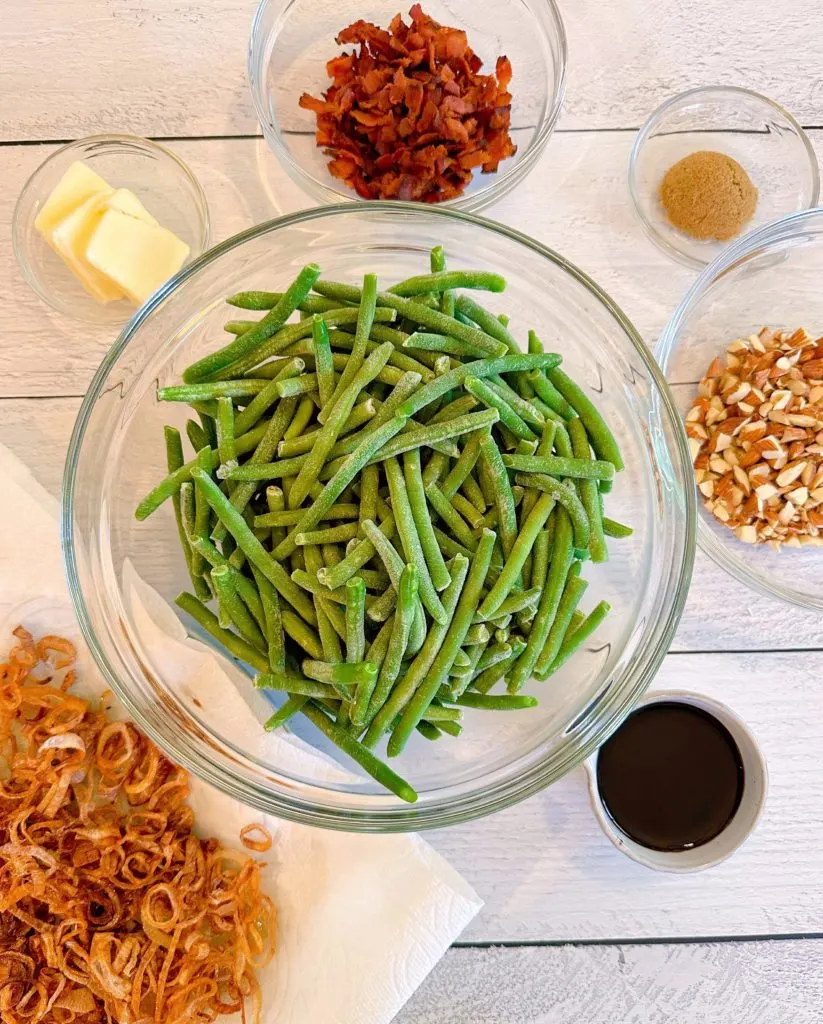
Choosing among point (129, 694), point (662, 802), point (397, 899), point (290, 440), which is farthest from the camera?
point (662, 802)

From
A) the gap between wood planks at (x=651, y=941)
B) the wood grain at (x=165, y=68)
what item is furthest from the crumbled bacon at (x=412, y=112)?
the gap between wood planks at (x=651, y=941)

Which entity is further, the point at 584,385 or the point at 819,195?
the point at 819,195

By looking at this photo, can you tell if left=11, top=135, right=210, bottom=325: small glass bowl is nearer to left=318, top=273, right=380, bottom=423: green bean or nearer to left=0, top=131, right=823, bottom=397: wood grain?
left=0, top=131, right=823, bottom=397: wood grain

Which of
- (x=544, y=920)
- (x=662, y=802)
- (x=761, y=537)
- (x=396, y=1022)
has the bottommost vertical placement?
(x=396, y=1022)

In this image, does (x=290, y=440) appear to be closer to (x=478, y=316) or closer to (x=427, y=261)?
(x=478, y=316)

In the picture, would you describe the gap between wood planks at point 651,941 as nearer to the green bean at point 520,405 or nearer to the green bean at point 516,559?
the green bean at point 516,559

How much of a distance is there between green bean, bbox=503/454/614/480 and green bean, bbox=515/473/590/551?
1 centimetres

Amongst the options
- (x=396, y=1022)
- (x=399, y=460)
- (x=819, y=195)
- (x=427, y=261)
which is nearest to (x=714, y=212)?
(x=819, y=195)

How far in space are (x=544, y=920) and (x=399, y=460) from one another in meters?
0.92

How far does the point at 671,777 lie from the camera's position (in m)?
1.46

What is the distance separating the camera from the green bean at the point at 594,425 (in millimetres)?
1131

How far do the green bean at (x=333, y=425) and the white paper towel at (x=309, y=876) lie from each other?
410 mm

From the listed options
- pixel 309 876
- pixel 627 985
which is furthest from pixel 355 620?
pixel 627 985

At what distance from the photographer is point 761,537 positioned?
1.47 meters
